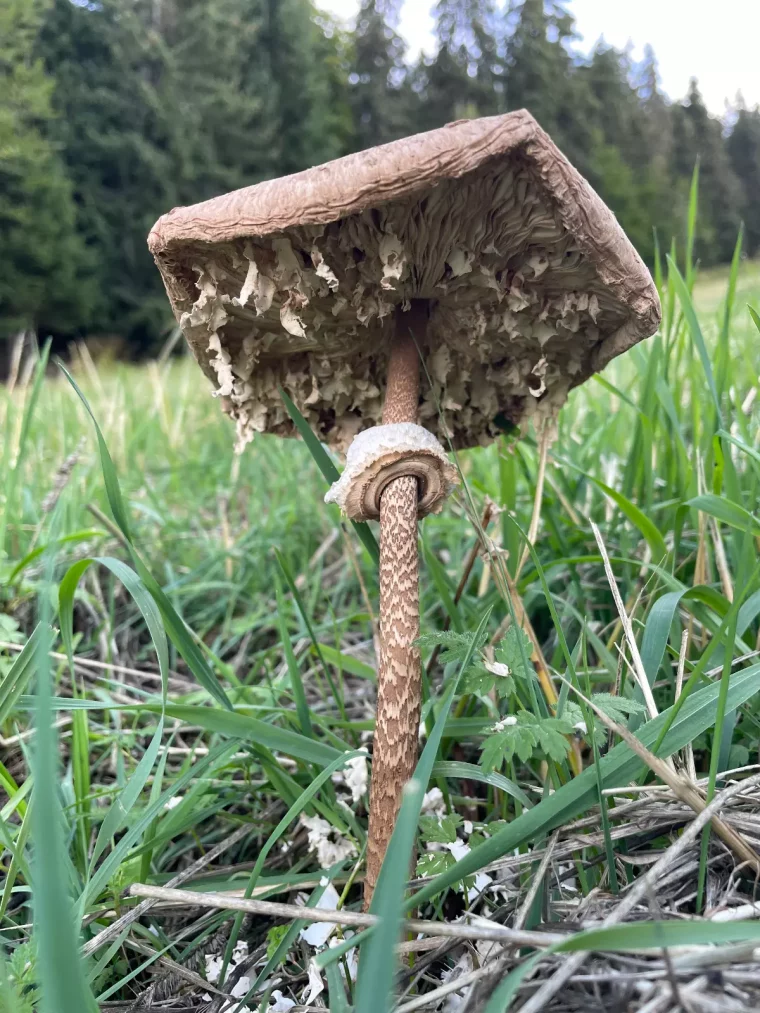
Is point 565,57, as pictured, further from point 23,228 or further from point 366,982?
point 366,982

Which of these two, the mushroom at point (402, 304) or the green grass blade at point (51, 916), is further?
the mushroom at point (402, 304)

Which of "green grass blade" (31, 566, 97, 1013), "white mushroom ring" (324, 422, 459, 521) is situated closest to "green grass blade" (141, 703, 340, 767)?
"white mushroom ring" (324, 422, 459, 521)

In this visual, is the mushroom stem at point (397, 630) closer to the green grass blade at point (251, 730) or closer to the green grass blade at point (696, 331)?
the green grass blade at point (251, 730)

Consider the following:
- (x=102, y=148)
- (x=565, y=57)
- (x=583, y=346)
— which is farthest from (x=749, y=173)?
(x=583, y=346)

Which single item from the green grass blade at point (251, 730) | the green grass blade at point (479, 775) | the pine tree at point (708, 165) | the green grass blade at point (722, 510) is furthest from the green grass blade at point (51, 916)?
the pine tree at point (708, 165)

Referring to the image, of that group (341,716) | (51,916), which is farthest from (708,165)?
(51,916)

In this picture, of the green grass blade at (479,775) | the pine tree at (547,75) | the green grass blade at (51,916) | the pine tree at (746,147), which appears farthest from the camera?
the pine tree at (746,147)

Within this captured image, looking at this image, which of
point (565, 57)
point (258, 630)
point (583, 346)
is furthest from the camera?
point (565, 57)
